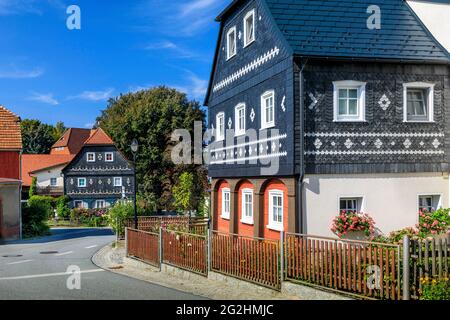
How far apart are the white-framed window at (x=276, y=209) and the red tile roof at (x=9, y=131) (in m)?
22.1

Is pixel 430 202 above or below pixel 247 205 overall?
above

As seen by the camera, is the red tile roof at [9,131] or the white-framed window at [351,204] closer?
the white-framed window at [351,204]

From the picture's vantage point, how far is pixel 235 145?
1850 centimetres

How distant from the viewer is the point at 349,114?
47.0ft

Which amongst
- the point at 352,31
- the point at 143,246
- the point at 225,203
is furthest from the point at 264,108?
the point at 143,246

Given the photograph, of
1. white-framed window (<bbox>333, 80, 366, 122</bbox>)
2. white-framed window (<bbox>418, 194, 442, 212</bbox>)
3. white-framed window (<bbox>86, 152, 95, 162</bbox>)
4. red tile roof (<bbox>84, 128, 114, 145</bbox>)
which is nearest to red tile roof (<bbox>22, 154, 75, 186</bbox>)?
white-framed window (<bbox>86, 152, 95, 162</bbox>)

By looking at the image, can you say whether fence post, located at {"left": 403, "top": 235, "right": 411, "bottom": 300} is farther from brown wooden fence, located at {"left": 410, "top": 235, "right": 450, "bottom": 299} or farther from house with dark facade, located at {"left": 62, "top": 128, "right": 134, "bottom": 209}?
house with dark facade, located at {"left": 62, "top": 128, "right": 134, "bottom": 209}

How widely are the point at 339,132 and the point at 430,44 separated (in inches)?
168

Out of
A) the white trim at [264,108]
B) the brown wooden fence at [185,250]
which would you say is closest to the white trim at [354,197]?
the white trim at [264,108]

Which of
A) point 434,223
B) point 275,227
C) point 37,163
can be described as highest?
point 37,163

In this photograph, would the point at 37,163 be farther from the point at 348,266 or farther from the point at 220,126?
the point at 348,266

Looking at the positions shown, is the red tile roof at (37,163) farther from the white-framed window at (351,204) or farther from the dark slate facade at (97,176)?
the white-framed window at (351,204)

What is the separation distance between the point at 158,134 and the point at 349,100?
3759 cm

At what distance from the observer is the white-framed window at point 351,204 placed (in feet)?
46.4
